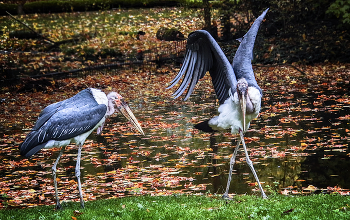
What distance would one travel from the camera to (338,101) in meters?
12.1

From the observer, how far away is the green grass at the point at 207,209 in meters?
4.89

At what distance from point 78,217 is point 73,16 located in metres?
28.0

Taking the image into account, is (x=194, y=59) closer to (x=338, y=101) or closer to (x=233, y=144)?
(x=233, y=144)

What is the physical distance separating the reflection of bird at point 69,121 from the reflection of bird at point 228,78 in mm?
1090

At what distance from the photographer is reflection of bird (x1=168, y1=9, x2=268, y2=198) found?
603cm

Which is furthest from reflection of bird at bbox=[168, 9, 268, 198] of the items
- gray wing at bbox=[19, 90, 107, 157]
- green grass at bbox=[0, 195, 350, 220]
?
gray wing at bbox=[19, 90, 107, 157]

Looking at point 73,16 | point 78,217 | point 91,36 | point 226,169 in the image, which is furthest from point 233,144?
point 73,16

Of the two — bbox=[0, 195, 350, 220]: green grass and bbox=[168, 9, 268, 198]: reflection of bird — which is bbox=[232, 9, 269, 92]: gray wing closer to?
bbox=[168, 9, 268, 198]: reflection of bird

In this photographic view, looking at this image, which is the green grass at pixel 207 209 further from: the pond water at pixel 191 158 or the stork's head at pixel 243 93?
the stork's head at pixel 243 93

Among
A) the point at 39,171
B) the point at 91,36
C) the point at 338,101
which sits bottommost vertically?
the point at 39,171

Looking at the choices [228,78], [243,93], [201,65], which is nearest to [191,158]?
[201,65]

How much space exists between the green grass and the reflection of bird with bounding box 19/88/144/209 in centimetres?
41

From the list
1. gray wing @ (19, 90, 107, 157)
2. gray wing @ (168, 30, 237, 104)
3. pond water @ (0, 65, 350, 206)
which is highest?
gray wing @ (168, 30, 237, 104)

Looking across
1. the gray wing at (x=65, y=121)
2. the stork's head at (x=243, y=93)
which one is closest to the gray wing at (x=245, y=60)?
the stork's head at (x=243, y=93)
